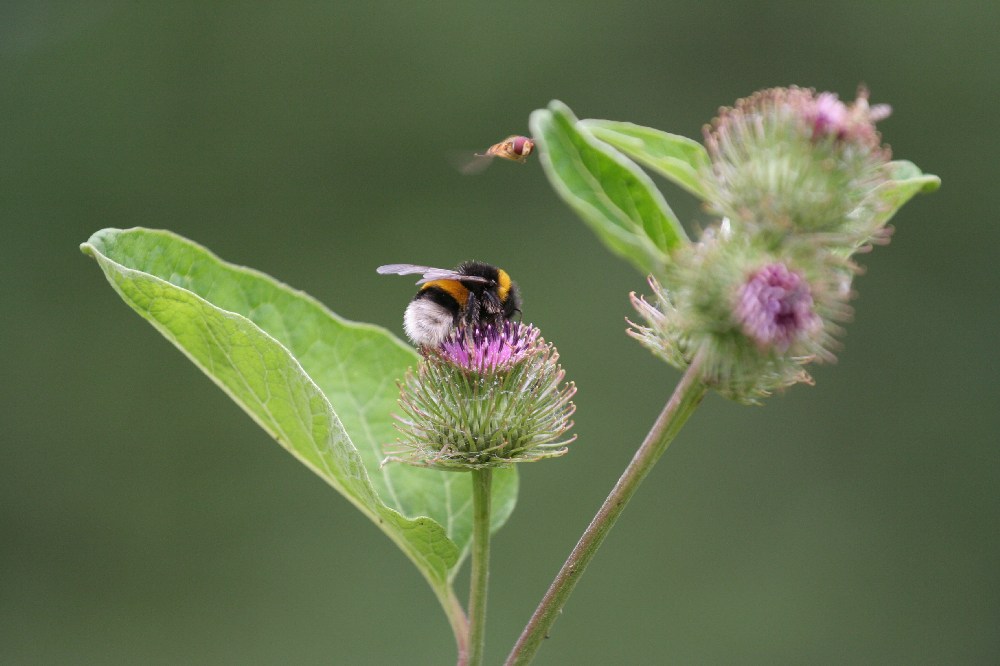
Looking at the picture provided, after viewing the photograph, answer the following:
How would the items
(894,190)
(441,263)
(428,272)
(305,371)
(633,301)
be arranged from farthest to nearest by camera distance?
(441,263) < (428,272) < (305,371) < (633,301) < (894,190)

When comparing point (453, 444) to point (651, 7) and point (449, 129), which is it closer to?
point (449, 129)

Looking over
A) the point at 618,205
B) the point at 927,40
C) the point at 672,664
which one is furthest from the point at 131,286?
the point at 927,40

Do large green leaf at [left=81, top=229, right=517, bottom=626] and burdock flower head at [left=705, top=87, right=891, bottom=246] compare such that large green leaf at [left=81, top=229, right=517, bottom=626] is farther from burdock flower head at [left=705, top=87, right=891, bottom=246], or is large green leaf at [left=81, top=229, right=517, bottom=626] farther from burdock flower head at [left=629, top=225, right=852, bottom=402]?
burdock flower head at [left=705, top=87, right=891, bottom=246]

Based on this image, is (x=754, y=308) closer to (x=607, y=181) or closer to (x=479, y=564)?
(x=607, y=181)

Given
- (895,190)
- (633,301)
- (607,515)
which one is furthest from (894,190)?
(607,515)

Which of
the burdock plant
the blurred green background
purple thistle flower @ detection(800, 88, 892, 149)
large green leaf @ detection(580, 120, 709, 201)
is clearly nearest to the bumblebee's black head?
the burdock plant

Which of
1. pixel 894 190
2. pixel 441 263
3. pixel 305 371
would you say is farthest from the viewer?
pixel 441 263

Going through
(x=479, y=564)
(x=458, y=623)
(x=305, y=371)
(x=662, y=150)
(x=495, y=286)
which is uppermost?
(x=662, y=150)
